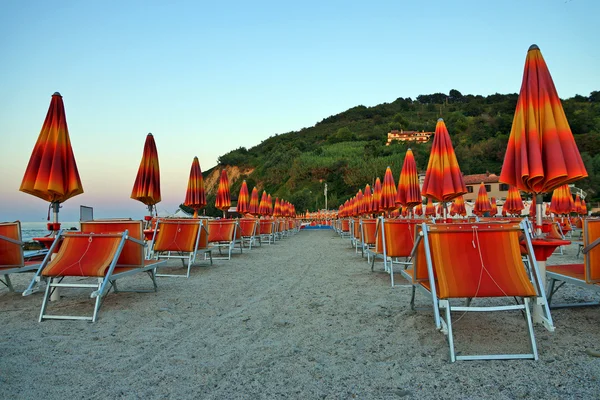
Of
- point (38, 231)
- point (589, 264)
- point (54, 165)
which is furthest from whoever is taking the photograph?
point (38, 231)

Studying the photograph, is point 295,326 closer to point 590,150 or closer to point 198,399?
point 198,399

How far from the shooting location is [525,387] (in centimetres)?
198

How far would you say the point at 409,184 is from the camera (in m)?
10.1

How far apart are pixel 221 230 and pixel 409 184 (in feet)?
16.4

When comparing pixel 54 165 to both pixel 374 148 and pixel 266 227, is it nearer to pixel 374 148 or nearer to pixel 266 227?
pixel 266 227

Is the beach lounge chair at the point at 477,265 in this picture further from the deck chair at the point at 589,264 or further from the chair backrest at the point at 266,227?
the chair backrest at the point at 266,227

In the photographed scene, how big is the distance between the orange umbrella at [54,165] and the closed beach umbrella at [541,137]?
4.98 metres

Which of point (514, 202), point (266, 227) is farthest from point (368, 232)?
point (514, 202)

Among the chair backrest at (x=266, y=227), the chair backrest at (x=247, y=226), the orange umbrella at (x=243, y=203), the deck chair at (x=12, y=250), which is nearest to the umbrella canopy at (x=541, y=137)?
the deck chair at (x=12, y=250)

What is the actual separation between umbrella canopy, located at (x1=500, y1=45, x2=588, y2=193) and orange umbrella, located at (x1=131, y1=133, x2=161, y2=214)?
655 cm

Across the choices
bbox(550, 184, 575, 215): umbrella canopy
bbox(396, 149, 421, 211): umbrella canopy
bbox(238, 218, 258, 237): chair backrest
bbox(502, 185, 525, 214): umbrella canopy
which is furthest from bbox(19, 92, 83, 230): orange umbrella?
bbox(502, 185, 525, 214): umbrella canopy

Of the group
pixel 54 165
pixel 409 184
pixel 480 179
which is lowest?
pixel 409 184

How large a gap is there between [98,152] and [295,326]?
53.9 feet

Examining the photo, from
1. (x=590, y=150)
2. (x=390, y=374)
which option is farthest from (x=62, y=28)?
(x=590, y=150)
